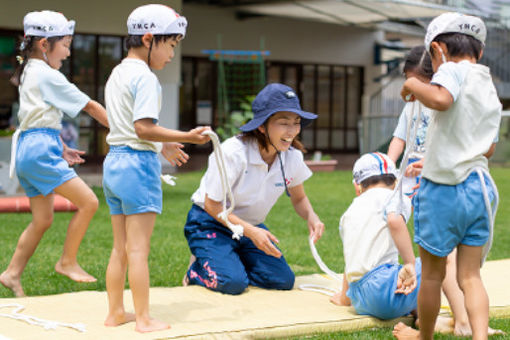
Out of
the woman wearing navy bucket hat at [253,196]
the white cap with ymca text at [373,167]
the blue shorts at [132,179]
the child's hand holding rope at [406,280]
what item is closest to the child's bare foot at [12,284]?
the woman wearing navy bucket hat at [253,196]

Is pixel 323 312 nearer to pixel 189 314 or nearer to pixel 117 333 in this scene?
pixel 189 314

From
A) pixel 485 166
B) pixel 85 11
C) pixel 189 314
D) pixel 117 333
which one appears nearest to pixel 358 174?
pixel 485 166

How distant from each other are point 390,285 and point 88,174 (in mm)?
10661

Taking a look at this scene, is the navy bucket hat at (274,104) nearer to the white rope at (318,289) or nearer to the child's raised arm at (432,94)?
the white rope at (318,289)

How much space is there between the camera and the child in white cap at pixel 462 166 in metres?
3.02

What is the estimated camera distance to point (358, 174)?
12.5ft

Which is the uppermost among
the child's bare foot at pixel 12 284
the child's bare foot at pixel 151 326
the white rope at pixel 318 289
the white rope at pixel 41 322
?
the child's bare foot at pixel 151 326

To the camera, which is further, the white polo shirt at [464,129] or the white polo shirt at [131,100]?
the white polo shirt at [131,100]

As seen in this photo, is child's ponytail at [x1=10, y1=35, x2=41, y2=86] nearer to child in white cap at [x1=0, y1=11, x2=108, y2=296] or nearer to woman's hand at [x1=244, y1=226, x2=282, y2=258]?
child in white cap at [x1=0, y1=11, x2=108, y2=296]

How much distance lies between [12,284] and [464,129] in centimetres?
273

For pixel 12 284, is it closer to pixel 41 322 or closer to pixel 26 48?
pixel 41 322

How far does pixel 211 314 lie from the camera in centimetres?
378

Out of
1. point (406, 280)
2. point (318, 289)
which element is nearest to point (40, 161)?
point (318, 289)

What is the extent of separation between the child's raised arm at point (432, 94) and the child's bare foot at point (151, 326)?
1543 mm
